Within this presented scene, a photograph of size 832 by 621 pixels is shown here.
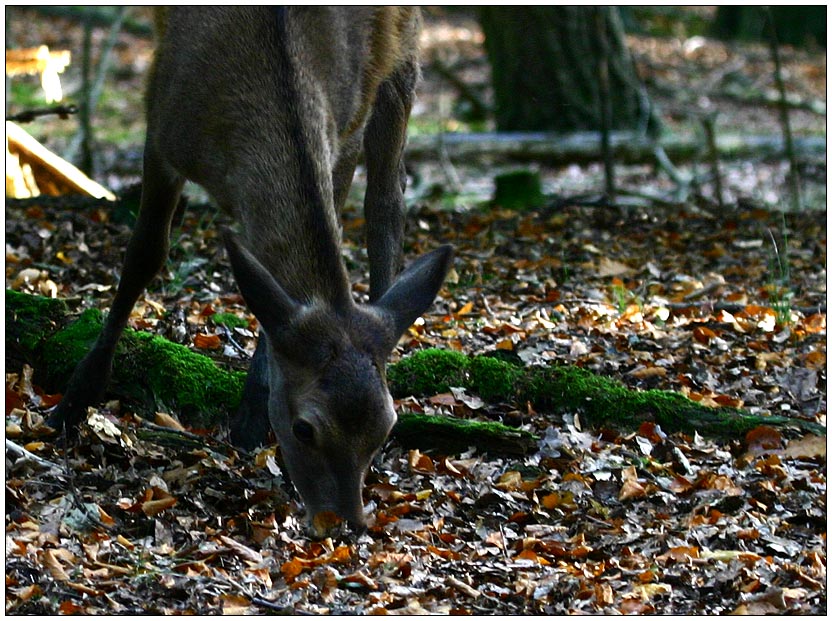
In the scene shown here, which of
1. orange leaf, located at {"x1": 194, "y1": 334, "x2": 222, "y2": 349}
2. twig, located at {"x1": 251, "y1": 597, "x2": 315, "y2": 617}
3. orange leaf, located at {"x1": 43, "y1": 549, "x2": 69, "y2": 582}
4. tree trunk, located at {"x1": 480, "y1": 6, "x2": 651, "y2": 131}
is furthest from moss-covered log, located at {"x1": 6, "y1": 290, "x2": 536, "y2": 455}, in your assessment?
tree trunk, located at {"x1": 480, "y1": 6, "x2": 651, "y2": 131}

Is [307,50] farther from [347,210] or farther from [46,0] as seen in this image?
[46,0]

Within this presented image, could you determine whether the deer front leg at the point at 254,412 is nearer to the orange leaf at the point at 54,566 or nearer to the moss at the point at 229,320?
the moss at the point at 229,320

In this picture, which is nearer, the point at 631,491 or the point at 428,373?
the point at 631,491

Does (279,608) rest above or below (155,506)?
below

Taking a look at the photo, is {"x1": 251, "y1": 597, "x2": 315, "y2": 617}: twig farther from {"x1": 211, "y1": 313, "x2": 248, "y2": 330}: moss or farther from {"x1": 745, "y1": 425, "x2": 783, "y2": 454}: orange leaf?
{"x1": 211, "y1": 313, "x2": 248, "y2": 330}: moss

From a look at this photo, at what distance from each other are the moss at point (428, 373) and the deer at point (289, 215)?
525 mm

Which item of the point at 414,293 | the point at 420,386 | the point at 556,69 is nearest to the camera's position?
the point at 414,293

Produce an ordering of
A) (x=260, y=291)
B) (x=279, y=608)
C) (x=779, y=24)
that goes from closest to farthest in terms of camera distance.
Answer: (x=279, y=608) → (x=260, y=291) → (x=779, y=24)

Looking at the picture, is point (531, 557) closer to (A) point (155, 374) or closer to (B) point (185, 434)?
(B) point (185, 434)

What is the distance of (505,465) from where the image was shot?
6160mm

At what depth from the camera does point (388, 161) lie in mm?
7551

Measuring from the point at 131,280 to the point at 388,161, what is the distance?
6.14 ft

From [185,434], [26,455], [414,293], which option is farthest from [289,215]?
[26,455]

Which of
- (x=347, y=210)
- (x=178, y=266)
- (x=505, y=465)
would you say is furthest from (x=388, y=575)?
(x=347, y=210)
